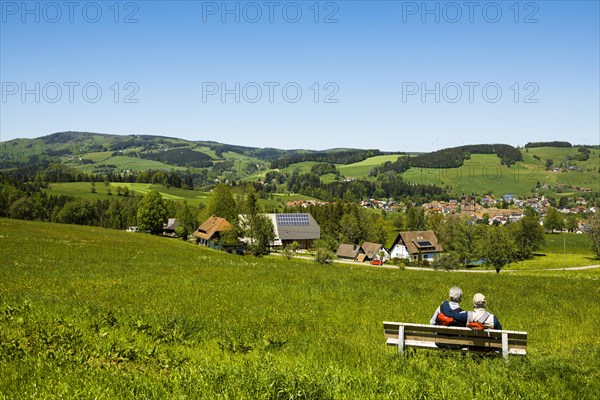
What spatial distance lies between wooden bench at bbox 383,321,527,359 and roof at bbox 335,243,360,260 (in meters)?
112

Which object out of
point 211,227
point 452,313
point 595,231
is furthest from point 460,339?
point 595,231

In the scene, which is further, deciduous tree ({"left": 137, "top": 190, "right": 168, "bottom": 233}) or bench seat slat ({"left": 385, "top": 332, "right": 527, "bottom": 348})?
deciduous tree ({"left": 137, "top": 190, "right": 168, "bottom": 233})

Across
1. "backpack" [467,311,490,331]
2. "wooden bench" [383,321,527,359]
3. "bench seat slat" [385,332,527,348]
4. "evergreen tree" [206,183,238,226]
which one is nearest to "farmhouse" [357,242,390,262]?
"evergreen tree" [206,183,238,226]

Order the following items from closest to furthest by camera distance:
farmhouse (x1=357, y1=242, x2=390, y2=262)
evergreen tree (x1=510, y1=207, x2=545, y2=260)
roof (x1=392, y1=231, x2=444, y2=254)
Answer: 1. farmhouse (x1=357, y1=242, x2=390, y2=262)
2. roof (x1=392, y1=231, x2=444, y2=254)
3. evergreen tree (x1=510, y1=207, x2=545, y2=260)

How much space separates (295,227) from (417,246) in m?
37.0

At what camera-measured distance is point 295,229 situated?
137125mm

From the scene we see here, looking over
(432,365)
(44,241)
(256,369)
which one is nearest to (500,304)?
(432,365)

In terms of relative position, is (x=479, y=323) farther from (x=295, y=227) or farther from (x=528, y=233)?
(x=528, y=233)

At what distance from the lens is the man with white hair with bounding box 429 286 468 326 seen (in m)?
10.7

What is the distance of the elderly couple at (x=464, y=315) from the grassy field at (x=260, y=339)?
103cm

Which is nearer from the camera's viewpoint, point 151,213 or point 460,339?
point 460,339

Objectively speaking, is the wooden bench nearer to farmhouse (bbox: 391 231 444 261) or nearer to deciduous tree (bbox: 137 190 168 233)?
deciduous tree (bbox: 137 190 168 233)

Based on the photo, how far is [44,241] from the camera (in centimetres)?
3775

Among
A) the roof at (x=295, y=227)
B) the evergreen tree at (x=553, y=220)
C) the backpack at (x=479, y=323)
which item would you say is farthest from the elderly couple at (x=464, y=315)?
the evergreen tree at (x=553, y=220)
